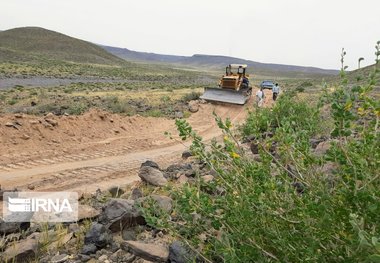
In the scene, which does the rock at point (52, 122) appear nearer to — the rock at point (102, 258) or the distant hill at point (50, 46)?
the rock at point (102, 258)

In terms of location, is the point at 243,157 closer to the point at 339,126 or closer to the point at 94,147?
the point at 339,126

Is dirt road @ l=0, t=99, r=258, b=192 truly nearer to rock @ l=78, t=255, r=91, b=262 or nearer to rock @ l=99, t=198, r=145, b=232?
rock @ l=99, t=198, r=145, b=232

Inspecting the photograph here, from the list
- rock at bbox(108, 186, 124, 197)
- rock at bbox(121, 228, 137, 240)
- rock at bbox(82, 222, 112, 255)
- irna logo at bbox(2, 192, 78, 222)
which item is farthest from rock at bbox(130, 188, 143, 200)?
rock at bbox(82, 222, 112, 255)

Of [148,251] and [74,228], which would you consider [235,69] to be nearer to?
[74,228]

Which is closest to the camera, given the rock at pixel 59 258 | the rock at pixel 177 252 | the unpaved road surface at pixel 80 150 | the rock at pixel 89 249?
the rock at pixel 177 252

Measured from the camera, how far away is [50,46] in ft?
376

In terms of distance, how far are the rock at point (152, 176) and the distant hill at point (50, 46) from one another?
325 feet

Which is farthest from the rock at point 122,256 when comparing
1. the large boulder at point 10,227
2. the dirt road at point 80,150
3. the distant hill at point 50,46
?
the distant hill at point 50,46

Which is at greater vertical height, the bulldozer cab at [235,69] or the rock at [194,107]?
the bulldozer cab at [235,69]

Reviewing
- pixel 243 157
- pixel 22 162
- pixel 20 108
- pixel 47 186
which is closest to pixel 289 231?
pixel 243 157

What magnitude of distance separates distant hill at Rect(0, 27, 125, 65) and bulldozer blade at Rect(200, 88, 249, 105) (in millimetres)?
85895

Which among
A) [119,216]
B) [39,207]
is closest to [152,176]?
[39,207]

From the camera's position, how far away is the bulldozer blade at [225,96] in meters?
21.6

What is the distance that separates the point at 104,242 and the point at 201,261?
144 cm
